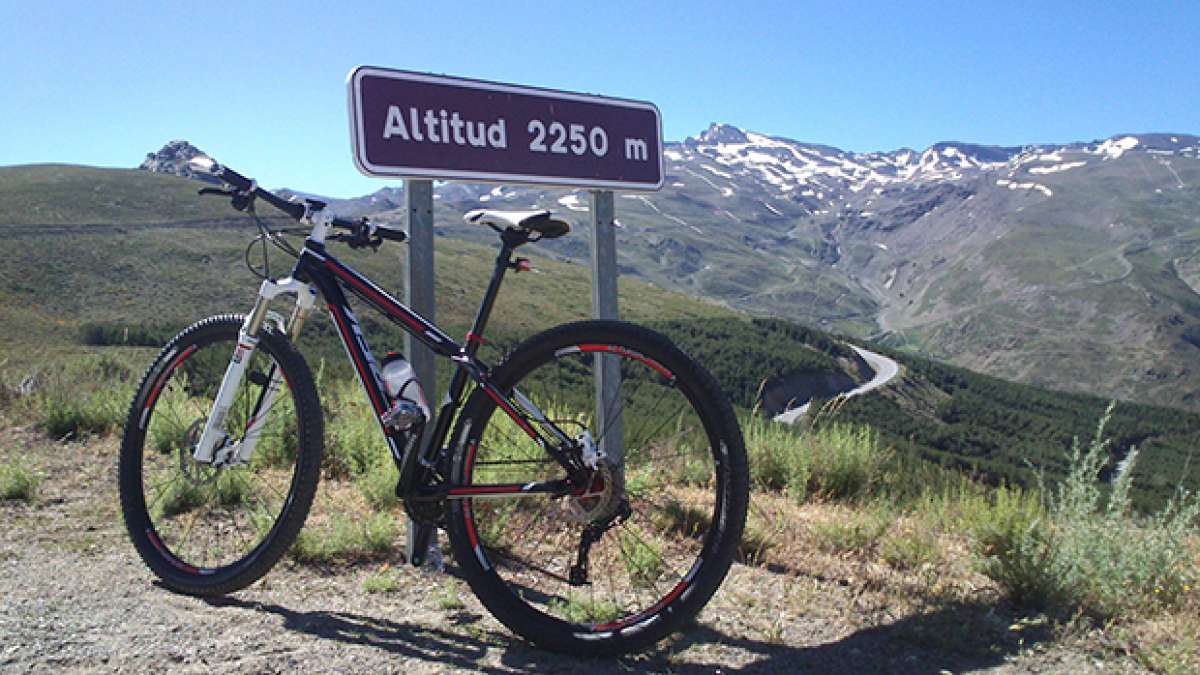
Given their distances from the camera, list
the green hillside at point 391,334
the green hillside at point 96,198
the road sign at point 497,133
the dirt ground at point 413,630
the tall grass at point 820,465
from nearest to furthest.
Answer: the dirt ground at point 413,630 → the road sign at point 497,133 → the tall grass at point 820,465 → the green hillside at point 391,334 → the green hillside at point 96,198

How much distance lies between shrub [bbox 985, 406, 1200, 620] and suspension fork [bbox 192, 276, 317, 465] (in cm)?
314

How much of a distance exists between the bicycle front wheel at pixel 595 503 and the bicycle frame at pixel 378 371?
8 centimetres

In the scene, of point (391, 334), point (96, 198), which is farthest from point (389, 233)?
point (96, 198)

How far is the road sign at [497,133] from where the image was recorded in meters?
3.91

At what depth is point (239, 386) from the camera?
12.5 ft

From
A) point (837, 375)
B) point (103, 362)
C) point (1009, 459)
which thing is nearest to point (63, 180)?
point (837, 375)

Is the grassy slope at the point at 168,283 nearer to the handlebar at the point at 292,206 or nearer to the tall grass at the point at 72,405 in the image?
the tall grass at the point at 72,405

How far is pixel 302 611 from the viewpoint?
3.45 metres

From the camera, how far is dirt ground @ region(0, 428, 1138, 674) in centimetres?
297

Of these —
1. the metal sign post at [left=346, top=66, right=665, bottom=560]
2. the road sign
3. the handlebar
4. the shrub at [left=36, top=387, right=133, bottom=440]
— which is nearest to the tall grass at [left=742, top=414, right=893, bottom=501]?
the metal sign post at [left=346, top=66, right=665, bottom=560]

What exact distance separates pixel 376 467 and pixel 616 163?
2.20 m

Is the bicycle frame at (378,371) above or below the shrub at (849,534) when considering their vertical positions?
above

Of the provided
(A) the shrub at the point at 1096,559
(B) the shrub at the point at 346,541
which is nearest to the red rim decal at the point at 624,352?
(B) the shrub at the point at 346,541

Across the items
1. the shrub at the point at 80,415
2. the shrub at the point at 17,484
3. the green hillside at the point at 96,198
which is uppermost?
the green hillside at the point at 96,198
